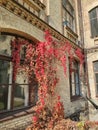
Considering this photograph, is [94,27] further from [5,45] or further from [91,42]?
[5,45]

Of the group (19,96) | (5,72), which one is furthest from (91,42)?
(5,72)

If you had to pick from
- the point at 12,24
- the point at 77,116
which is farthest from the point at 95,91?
the point at 12,24

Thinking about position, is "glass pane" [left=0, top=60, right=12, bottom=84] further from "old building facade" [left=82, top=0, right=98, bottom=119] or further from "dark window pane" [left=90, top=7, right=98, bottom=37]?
"dark window pane" [left=90, top=7, right=98, bottom=37]

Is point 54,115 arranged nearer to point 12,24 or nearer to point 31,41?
point 31,41

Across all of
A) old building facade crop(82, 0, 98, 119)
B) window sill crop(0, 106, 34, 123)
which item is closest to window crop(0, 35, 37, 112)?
window sill crop(0, 106, 34, 123)

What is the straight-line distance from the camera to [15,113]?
4.36m

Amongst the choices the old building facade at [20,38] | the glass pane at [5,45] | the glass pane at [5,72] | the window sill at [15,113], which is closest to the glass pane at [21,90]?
the old building facade at [20,38]

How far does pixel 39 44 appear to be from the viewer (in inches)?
211

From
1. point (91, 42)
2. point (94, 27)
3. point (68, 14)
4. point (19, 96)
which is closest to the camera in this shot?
point (19, 96)

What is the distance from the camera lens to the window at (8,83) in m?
4.19

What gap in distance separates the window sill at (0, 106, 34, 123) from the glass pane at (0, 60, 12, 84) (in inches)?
32.0

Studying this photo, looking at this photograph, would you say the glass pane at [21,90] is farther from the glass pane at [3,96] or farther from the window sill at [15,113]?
the glass pane at [3,96]

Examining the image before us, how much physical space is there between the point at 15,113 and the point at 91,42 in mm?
6974

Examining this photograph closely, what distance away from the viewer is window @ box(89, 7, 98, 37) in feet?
32.2
